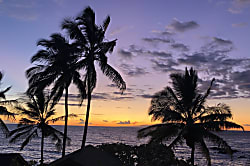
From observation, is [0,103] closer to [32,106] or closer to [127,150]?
[32,106]

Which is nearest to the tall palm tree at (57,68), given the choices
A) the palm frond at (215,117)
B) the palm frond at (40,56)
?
the palm frond at (40,56)

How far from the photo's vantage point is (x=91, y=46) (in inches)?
656

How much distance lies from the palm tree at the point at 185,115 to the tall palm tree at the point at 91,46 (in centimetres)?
374

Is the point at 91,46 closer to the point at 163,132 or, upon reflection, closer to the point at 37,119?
the point at 163,132

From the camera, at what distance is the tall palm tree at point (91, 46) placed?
16.3m

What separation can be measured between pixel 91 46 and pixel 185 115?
8.24 metres

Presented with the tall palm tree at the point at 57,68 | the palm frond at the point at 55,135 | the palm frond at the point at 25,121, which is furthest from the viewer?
the palm frond at the point at 25,121

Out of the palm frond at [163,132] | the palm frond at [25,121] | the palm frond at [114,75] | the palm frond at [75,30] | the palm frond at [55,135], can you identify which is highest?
the palm frond at [75,30]

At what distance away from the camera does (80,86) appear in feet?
62.9

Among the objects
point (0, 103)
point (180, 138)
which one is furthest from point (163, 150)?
point (0, 103)

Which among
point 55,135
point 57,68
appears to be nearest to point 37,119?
point 55,135

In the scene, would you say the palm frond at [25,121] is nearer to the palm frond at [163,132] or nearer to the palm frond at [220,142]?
the palm frond at [163,132]

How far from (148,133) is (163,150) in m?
5.17

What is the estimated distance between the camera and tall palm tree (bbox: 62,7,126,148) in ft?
53.5
